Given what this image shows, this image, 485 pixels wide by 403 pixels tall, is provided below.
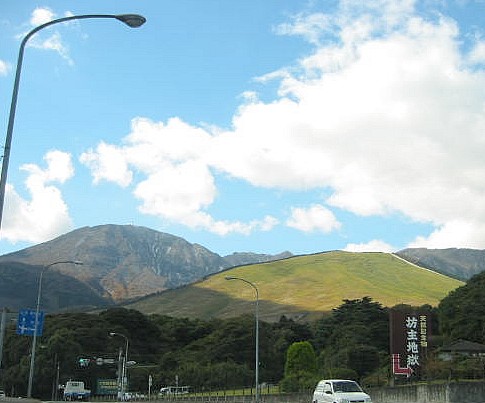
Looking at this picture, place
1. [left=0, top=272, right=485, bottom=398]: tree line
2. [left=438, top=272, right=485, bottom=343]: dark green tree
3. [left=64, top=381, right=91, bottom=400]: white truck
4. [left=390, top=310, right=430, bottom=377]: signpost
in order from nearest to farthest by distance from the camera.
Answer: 1. [left=390, top=310, right=430, bottom=377]: signpost
2. [left=438, top=272, right=485, bottom=343]: dark green tree
3. [left=0, top=272, right=485, bottom=398]: tree line
4. [left=64, top=381, right=91, bottom=400]: white truck

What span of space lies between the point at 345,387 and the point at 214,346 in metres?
90.9

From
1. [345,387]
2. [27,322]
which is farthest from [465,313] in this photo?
[345,387]

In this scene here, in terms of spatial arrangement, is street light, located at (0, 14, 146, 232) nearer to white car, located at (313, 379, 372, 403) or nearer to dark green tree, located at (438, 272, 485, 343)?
white car, located at (313, 379, 372, 403)

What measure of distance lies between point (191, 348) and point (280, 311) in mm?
72923

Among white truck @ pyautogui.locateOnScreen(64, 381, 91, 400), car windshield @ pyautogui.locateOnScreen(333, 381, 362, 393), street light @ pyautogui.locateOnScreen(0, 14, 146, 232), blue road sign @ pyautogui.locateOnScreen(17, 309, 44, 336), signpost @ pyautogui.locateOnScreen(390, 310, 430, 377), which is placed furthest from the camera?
white truck @ pyautogui.locateOnScreen(64, 381, 91, 400)

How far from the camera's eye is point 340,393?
99.0 ft

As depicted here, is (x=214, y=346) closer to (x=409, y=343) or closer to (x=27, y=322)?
(x=27, y=322)

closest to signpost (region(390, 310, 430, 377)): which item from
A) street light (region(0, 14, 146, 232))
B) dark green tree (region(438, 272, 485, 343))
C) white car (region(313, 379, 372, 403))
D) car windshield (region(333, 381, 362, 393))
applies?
white car (region(313, 379, 372, 403))

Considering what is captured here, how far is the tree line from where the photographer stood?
298 feet

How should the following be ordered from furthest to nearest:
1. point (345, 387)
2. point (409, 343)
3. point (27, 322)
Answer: point (27, 322) → point (409, 343) → point (345, 387)

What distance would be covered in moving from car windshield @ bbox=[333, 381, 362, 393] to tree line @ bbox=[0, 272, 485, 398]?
162 ft

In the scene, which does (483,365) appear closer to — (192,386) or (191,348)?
(192,386)

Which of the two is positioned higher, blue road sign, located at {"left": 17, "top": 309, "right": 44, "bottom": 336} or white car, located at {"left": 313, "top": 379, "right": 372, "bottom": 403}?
blue road sign, located at {"left": 17, "top": 309, "right": 44, "bottom": 336}

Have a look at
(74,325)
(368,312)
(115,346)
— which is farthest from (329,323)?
(74,325)
